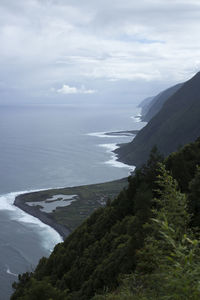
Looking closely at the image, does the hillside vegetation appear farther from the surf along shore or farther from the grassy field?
the grassy field

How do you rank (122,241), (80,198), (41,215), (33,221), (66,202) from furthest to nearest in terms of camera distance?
(80,198) < (66,202) < (41,215) < (33,221) < (122,241)

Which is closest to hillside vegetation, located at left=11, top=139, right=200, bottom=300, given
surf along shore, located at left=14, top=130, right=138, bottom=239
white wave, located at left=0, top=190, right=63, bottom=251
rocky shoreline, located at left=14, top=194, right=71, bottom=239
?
white wave, located at left=0, top=190, right=63, bottom=251

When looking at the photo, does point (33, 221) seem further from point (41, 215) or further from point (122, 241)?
point (122, 241)

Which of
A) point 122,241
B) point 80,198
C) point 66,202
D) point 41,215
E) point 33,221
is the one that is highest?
point 122,241

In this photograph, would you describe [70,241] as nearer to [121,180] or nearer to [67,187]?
[67,187]

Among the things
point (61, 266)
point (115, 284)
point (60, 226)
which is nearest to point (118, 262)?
point (115, 284)

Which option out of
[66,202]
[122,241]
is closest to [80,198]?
[66,202]
